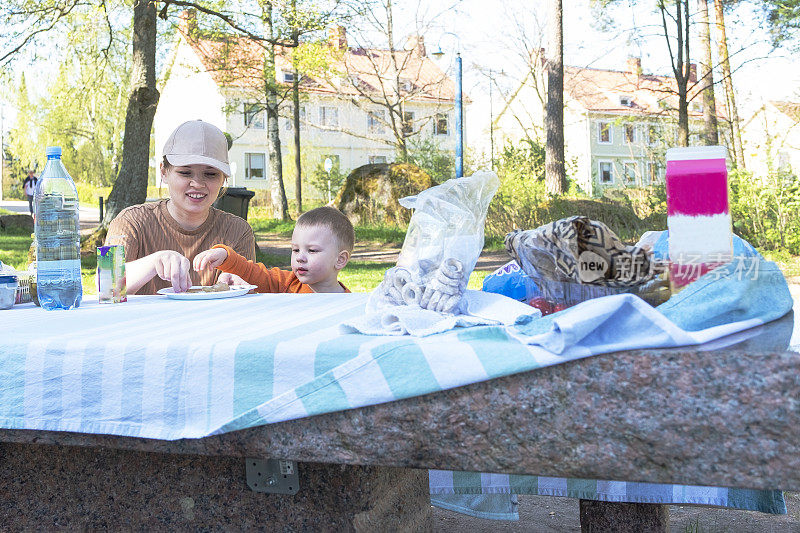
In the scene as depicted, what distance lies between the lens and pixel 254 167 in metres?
40.2

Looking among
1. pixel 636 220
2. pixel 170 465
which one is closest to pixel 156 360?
pixel 170 465

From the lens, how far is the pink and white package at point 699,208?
1.35m

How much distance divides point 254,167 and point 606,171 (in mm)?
20248

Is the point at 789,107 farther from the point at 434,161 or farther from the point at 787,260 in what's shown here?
the point at 434,161

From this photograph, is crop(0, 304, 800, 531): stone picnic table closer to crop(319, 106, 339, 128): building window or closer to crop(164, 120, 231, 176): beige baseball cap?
crop(164, 120, 231, 176): beige baseball cap

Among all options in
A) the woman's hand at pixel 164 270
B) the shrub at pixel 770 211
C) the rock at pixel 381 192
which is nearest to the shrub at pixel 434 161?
the rock at pixel 381 192

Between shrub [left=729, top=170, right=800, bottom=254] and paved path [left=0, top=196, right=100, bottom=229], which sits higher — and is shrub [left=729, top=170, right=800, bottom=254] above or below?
below

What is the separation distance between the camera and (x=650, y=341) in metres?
1.15

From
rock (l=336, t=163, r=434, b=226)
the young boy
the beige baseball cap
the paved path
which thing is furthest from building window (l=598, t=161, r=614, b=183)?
the beige baseball cap

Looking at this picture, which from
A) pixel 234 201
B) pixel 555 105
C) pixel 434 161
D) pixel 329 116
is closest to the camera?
pixel 234 201

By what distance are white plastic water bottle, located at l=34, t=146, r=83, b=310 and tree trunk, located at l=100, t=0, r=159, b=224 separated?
9.44m

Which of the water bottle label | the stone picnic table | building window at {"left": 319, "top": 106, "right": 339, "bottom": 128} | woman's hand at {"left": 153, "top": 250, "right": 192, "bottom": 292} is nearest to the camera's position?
the stone picnic table

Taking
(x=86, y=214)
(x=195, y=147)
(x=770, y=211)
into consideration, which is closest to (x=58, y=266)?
(x=195, y=147)

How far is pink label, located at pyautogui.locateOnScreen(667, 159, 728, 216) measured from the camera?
1350mm
